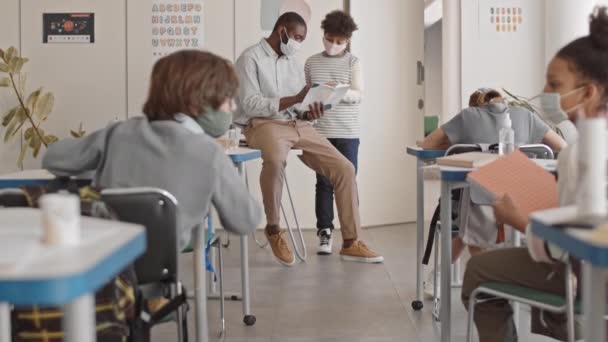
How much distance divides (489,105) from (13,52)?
3943 mm

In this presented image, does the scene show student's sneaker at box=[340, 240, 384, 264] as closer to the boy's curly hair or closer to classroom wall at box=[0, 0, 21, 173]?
the boy's curly hair

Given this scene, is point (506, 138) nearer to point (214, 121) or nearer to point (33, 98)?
point (214, 121)

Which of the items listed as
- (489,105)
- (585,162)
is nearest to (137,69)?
(489,105)

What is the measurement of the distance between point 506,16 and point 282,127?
8.95 ft

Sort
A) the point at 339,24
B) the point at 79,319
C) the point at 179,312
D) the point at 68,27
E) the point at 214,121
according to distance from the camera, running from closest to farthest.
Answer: the point at 79,319 → the point at 179,312 → the point at 214,121 → the point at 339,24 → the point at 68,27

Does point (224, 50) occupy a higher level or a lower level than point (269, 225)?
higher

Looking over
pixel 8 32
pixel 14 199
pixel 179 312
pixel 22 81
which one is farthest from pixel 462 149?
pixel 8 32

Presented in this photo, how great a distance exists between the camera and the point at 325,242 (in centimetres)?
578

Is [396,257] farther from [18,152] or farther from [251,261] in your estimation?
[18,152]

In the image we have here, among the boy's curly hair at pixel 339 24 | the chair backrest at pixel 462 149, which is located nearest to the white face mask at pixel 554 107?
the chair backrest at pixel 462 149

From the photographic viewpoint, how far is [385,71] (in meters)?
6.93

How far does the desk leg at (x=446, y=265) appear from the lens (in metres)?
2.97

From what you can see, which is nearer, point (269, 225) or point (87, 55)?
point (269, 225)

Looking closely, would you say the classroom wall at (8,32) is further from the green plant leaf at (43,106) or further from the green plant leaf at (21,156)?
the green plant leaf at (43,106)
